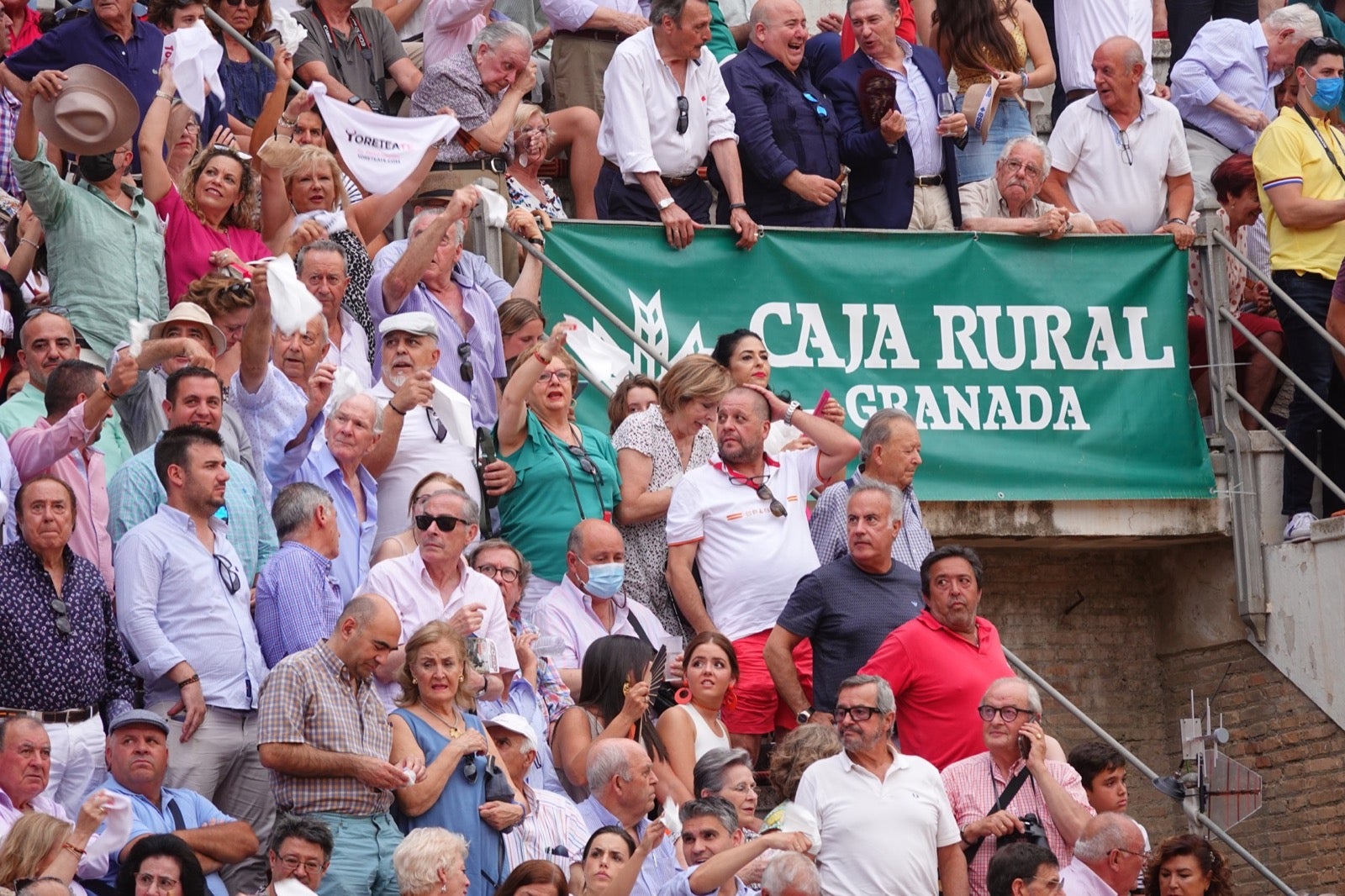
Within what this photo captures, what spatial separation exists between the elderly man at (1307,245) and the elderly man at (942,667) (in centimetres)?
343

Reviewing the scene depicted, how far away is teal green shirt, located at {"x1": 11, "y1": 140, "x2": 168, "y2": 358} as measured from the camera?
887cm

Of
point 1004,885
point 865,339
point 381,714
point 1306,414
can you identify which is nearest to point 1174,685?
point 1306,414

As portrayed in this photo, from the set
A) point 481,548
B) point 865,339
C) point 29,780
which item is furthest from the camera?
point 865,339

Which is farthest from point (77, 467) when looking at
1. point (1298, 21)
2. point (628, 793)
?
point (1298, 21)

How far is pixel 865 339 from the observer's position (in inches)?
434

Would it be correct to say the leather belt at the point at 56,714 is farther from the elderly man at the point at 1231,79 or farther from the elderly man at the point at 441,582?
the elderly man at the point at 1231,79

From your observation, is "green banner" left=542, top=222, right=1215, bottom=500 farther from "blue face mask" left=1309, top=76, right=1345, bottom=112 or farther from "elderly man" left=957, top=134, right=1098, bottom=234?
"blue face mask" left=1309, top=76, right=1345, bottom=112

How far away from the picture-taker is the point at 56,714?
7098 millimetres

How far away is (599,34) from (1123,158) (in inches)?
113

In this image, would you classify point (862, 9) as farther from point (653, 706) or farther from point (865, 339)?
point (653, 706)

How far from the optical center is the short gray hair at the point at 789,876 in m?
7.23

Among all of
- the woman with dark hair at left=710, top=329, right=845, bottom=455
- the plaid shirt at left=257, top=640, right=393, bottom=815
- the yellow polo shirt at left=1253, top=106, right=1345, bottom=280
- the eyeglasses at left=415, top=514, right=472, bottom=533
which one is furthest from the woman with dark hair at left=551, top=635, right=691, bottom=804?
the yellow polo shirt at left=1253, top=106, right=1345, bottom=280

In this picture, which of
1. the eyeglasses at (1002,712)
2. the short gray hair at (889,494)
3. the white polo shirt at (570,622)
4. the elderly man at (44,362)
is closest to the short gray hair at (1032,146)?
the short gray hair at (889,494)

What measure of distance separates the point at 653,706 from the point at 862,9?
4.53m
